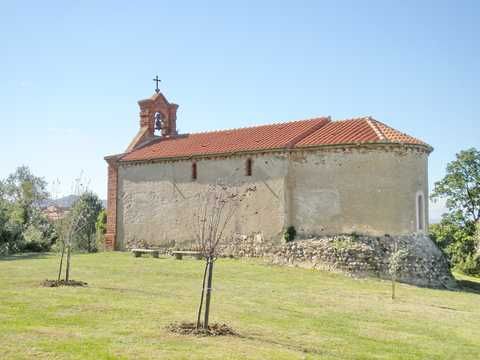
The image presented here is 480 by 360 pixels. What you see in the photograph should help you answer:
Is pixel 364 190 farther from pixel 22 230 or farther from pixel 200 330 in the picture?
pixel 22 230

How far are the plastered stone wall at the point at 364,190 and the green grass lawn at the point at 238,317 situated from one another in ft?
8.86

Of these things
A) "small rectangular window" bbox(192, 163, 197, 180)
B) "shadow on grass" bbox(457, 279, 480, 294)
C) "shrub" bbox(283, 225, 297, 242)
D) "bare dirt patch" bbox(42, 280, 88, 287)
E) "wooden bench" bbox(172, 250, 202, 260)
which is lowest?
"shadow on grass" bbox(457, 279, 480, 294)

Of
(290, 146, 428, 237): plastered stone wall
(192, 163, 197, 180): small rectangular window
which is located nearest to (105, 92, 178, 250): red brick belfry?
(192, 163, 197, 180): small rectangular window

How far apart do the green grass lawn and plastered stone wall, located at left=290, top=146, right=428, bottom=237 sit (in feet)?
8.86

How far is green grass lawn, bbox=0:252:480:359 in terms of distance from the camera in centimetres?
916

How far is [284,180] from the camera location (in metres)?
23.6

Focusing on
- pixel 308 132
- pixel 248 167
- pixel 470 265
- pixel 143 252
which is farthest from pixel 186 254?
pixel 470 265

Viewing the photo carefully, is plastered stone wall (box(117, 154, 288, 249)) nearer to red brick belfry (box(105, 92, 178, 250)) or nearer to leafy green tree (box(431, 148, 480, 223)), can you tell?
red brick belfry (box(105, 92, 178, 250))

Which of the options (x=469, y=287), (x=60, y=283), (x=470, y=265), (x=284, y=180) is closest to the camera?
(x=60, y=283)

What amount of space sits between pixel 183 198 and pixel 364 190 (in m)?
9.70

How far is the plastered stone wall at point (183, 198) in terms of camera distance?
24.0 metres

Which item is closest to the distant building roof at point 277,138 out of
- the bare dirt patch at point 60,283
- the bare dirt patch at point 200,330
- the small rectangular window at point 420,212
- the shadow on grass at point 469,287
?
the small rectangular window at point 420,212

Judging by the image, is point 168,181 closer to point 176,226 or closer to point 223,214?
point 176,226

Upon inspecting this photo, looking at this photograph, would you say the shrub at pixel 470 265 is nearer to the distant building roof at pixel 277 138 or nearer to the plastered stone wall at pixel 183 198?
the distant building roof at pixel 277 138
